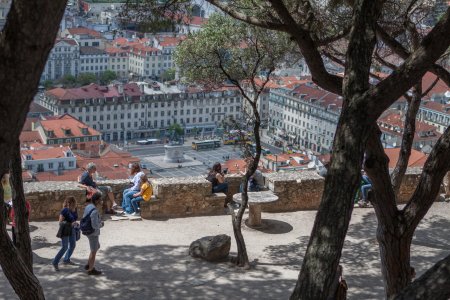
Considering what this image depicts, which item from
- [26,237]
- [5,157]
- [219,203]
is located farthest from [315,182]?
[5,157]

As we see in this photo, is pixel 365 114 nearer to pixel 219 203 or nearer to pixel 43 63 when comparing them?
pixel 43 63

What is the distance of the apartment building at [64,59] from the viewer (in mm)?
89250

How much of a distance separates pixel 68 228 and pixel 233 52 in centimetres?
290

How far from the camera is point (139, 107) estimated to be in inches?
2948

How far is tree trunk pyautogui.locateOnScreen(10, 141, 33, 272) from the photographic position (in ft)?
15.5

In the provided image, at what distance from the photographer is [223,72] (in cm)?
760

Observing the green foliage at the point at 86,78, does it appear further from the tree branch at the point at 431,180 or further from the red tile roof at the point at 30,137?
the tree branch at the point at 431,180

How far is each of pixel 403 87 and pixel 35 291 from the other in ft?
7.34

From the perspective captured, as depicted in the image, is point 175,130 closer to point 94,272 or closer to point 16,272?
point 94,272

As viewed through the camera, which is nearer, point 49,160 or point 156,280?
point 156,280

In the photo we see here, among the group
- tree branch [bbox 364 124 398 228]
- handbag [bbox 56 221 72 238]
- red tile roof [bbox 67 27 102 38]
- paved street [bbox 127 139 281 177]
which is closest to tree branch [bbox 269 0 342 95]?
tree branch [bbox 364 124 398 228]

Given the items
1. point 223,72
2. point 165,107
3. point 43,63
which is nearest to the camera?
point 43,63

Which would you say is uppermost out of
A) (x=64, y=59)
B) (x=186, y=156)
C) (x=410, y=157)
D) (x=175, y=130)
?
(x=64, y=59)

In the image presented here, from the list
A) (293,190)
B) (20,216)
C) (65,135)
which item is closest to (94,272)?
(20,216)
